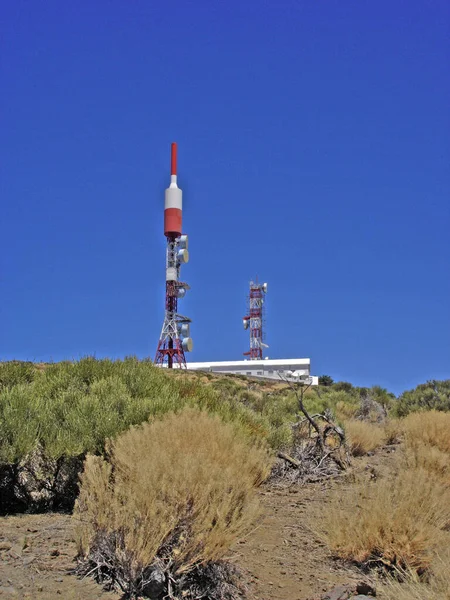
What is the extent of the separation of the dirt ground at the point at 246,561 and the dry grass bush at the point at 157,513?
0.86ft

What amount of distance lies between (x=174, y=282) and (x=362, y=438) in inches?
1813

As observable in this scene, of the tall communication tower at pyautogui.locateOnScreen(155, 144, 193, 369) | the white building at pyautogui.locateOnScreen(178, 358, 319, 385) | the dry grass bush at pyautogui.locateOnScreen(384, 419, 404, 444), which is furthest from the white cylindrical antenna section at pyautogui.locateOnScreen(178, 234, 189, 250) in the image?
the dry grass bush at pyautogui.locateOnScreen(384, 419, 404, 444)

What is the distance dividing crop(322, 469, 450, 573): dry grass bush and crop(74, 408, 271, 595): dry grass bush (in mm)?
1030

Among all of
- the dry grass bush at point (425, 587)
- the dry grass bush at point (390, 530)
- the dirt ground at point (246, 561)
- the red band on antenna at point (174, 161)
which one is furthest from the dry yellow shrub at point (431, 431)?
the red band on antenna at point (174, 161)

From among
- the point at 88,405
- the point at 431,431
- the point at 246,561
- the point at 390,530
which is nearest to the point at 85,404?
the point at 88,405

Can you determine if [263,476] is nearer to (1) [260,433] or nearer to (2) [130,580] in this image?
(1) [260,433]

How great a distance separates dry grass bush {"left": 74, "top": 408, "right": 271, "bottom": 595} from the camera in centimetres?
501

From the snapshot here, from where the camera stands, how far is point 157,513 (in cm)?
533

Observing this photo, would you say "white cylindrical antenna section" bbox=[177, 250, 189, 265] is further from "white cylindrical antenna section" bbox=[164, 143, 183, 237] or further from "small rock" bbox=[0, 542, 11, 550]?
"small rock" bbox=[0, 542, 11, 550]

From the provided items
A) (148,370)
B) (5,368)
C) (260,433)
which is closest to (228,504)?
(260,433)

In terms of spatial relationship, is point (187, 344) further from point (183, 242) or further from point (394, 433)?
point (394, 433)

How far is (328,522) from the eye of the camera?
22.2 feet

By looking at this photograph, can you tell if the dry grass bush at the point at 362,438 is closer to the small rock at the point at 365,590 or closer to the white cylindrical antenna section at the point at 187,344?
the small rock at the point at 365,590

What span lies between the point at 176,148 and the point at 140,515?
57723mm
